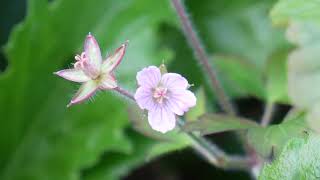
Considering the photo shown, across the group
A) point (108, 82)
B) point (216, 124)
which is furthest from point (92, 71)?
point (216, 124)

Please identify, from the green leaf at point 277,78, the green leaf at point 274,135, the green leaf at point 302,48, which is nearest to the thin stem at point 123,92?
the green leaf at point 274,135

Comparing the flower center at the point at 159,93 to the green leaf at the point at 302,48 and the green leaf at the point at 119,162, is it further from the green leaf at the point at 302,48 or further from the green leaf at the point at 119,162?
the green leaf at the point at 119,162

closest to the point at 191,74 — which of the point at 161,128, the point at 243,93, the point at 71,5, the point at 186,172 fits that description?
the point at 243,93

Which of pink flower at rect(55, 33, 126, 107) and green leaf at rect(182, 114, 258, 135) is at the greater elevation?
pink flower at rect(55, 33, 126, 107)

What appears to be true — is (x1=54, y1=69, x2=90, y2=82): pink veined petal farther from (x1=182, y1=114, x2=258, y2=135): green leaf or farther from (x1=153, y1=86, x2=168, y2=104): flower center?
(x1=182, y1=114, x2=258, y2=135): green leaf

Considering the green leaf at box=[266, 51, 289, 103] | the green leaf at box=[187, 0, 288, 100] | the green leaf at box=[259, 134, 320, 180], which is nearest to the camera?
the green leaf at box=[259, 134, 320, 180]

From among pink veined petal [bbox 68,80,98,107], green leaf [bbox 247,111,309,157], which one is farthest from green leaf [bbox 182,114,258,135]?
pink veined petal [bbox 68,80,98,107]
